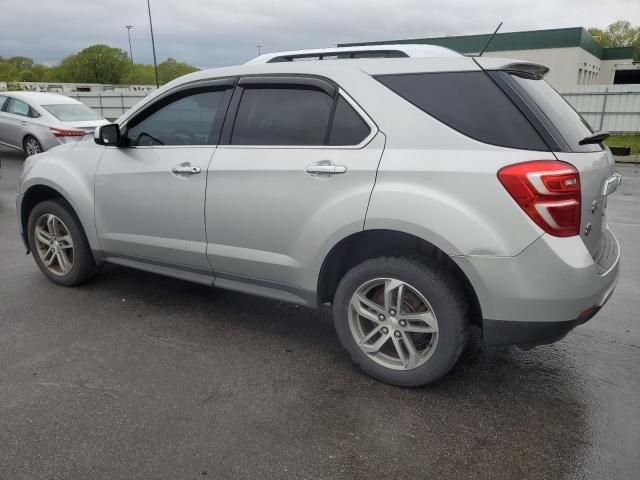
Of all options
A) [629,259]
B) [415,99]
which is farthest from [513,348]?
[629,259]

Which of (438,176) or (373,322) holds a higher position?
(438,176)

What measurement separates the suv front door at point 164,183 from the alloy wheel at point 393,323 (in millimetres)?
1181

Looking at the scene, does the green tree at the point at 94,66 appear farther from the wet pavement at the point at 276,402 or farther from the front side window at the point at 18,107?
the wet pavement at the point at 276,402

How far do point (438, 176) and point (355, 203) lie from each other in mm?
475

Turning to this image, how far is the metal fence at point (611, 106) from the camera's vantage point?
20109 millimetres

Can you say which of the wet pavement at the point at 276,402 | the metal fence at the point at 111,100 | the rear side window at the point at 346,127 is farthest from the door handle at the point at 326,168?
the metal fence at the point at 111,100

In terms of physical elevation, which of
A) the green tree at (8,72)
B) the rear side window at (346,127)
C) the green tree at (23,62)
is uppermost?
the green tree at (23,62)

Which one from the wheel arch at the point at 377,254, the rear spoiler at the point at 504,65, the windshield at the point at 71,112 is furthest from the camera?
the windshield at the point at 71,112

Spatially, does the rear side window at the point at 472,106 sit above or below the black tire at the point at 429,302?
above

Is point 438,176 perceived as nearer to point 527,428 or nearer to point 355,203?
point 355,203

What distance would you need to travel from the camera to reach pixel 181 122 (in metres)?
3.88

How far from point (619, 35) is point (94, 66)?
341ft

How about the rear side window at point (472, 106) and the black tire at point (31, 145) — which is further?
the black tire at point (31, 145)

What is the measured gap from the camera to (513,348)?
362cm
